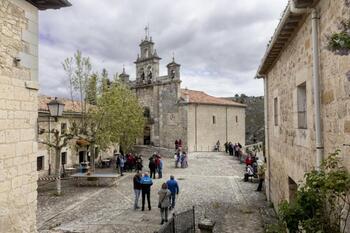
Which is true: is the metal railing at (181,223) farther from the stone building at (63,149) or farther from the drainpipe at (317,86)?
the stone building at (63,149)

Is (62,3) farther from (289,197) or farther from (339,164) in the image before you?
(289,197)

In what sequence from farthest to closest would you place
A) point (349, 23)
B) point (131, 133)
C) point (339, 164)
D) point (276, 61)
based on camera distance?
point (131, 133) → point (276, 61) → point (339, 164) → point (349, 23)

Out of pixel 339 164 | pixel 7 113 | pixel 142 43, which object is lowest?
pixel 339 164

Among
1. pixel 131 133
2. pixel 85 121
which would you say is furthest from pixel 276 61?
pixel 131 133

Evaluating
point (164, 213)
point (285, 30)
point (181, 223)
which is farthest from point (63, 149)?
point (285, 30)

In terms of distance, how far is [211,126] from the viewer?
3703 centimetres

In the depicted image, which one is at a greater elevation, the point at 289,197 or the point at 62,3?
the point at 62,3

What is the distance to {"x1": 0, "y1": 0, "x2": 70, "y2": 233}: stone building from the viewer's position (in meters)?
5.65

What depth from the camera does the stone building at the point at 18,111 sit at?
5650 mm

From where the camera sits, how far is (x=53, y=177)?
20.6 metres

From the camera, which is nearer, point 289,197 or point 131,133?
point 289,197

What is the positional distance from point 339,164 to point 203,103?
31712 mm

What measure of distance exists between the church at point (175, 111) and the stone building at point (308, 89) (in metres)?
25.7

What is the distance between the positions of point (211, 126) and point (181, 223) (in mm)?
29071
